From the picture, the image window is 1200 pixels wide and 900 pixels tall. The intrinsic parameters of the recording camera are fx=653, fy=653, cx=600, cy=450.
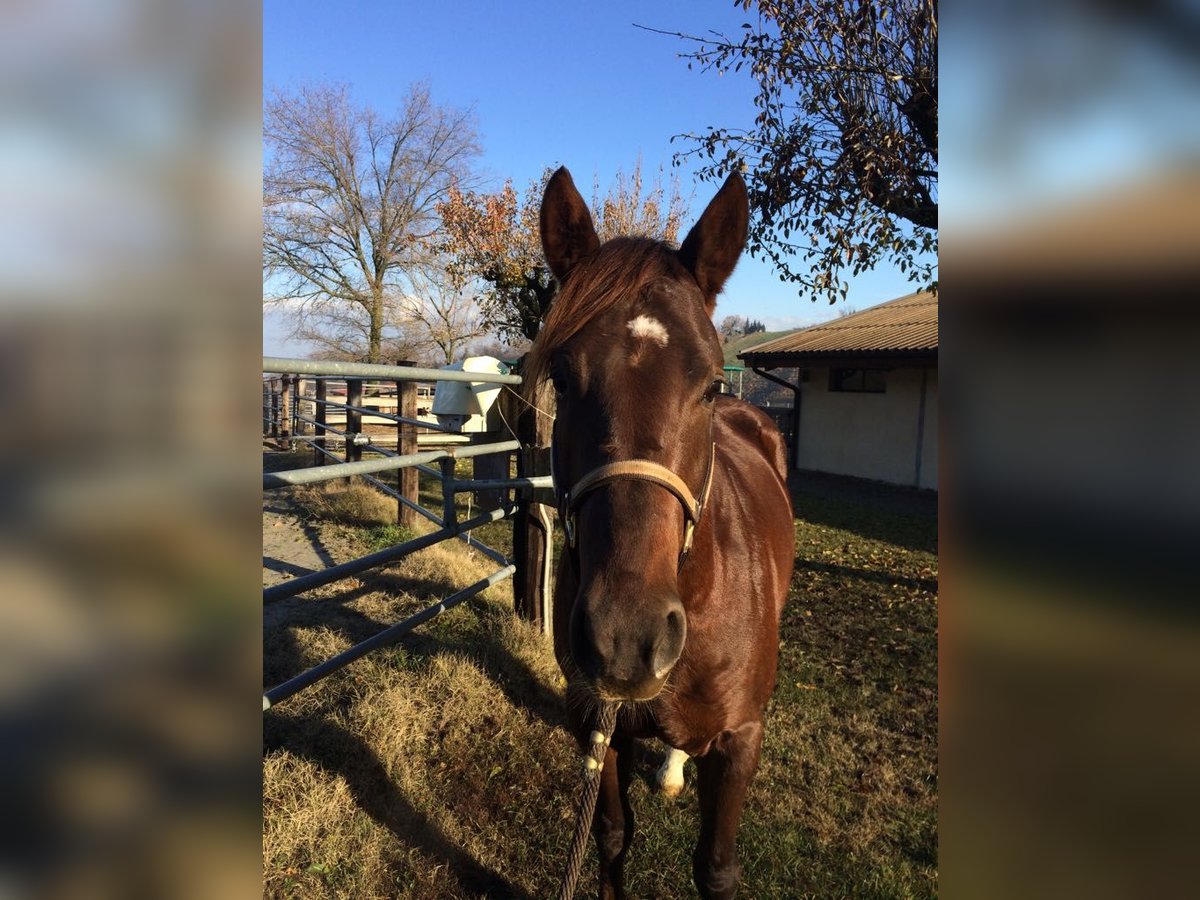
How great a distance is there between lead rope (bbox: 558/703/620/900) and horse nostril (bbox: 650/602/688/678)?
563mm

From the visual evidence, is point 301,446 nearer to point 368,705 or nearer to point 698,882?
point 368,705

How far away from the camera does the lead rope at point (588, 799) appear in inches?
63.5

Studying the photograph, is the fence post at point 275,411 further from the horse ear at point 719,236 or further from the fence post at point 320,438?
the horse ear at point 719,236

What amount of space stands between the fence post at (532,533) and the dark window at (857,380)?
33.9 ft

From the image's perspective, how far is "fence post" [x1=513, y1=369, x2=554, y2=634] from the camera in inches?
164

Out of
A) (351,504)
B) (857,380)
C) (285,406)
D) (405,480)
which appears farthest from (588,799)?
(285,406)

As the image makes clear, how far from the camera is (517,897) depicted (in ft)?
7.88

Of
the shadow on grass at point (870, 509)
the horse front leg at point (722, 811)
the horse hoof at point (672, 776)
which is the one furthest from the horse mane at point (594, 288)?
the shadow on grass at point (870, 509)

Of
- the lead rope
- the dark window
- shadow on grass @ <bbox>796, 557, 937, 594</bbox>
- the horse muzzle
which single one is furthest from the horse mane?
the dark window

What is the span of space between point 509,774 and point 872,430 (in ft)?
38.5

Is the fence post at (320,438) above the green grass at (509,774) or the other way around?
above

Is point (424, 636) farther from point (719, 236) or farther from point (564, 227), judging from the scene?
point (719, 236)

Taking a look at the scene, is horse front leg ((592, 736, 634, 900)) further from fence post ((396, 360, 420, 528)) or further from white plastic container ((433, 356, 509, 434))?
fence post ((396, 360, 420, 528))

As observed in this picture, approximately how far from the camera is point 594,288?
177 cm
